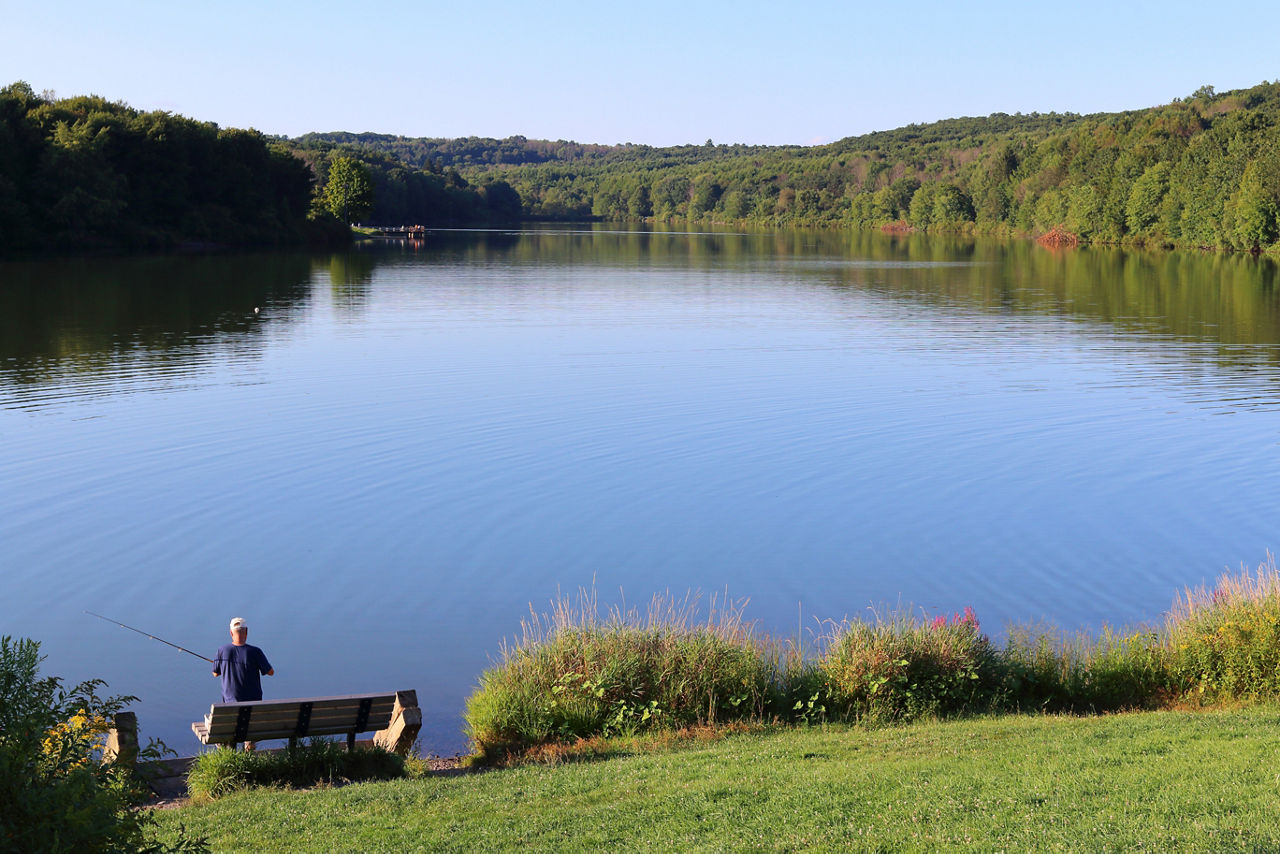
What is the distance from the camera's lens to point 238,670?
10047mm

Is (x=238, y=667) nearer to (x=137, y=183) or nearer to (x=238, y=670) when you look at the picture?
(x=238, y=670)

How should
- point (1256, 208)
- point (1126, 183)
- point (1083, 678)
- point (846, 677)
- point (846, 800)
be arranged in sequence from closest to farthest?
1. point (846, 800)
2. point (846, 677)
3. point (1083, 678)
4. point (1256, 208)
5. point (1126, 183)

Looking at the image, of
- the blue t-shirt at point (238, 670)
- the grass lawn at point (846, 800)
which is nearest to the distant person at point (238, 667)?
the blue t-shirt at point (238, 670)

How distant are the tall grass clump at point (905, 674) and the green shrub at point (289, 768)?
394 centimetres

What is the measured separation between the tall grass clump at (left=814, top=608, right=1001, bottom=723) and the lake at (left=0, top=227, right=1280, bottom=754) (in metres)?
2.99

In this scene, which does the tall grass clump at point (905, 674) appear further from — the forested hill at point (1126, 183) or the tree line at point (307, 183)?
the forested hill at point (1126, 183)

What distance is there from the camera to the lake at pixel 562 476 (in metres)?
14.4

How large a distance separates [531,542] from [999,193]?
148 m

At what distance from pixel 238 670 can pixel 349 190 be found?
417 ft

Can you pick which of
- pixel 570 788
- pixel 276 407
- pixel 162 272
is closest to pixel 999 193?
pixel 162 272

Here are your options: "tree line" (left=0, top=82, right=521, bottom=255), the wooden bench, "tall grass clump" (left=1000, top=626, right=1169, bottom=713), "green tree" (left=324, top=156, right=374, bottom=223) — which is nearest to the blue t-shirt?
the wooden bench

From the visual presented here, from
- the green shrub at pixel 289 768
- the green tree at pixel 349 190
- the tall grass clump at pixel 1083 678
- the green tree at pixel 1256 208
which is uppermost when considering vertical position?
the green tree at pixel 349 190

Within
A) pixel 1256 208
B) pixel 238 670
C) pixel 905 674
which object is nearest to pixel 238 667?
pixel 238 670

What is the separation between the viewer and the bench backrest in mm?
8758
